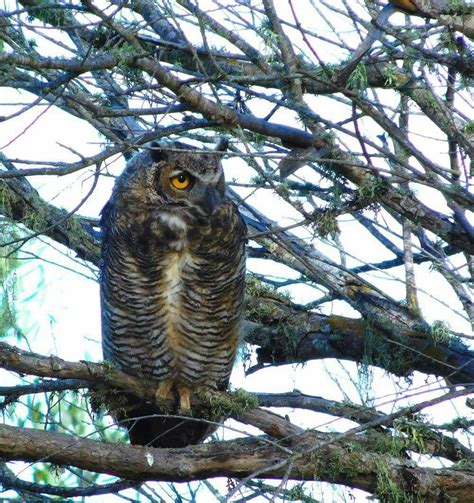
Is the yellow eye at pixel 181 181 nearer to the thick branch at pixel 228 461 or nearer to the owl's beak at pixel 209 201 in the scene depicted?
the owl's beak at pixel 209 201

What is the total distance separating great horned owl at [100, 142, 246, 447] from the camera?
430cm

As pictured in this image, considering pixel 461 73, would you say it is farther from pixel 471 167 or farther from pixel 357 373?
pixel 357 373

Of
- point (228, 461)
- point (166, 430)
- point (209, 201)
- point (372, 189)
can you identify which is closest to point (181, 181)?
point (209, 201)

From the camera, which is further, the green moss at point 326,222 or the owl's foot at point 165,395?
the owl's foot at point 165,395

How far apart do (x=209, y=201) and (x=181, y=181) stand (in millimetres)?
180

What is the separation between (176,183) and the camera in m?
4.41

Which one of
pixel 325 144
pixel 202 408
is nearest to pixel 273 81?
pixel 325 144

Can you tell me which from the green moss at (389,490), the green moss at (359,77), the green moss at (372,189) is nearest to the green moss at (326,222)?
the green moss at (372,189)

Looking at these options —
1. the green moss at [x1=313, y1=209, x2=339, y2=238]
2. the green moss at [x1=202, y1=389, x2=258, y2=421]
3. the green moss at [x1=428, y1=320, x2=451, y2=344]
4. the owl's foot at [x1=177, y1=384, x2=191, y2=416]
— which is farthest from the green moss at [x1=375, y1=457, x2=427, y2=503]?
the owl's foot at [x1=177, y1=384, x2=191, y2=416]

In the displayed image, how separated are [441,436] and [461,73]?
1466 millimetres

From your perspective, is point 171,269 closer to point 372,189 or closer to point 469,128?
point 372,189

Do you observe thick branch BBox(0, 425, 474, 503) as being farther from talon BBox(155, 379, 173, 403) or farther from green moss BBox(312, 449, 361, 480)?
talon BBox(155, 379, 173, 403)

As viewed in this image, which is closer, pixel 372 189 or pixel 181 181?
pixel 372 189

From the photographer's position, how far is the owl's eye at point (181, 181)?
4.38 meters
